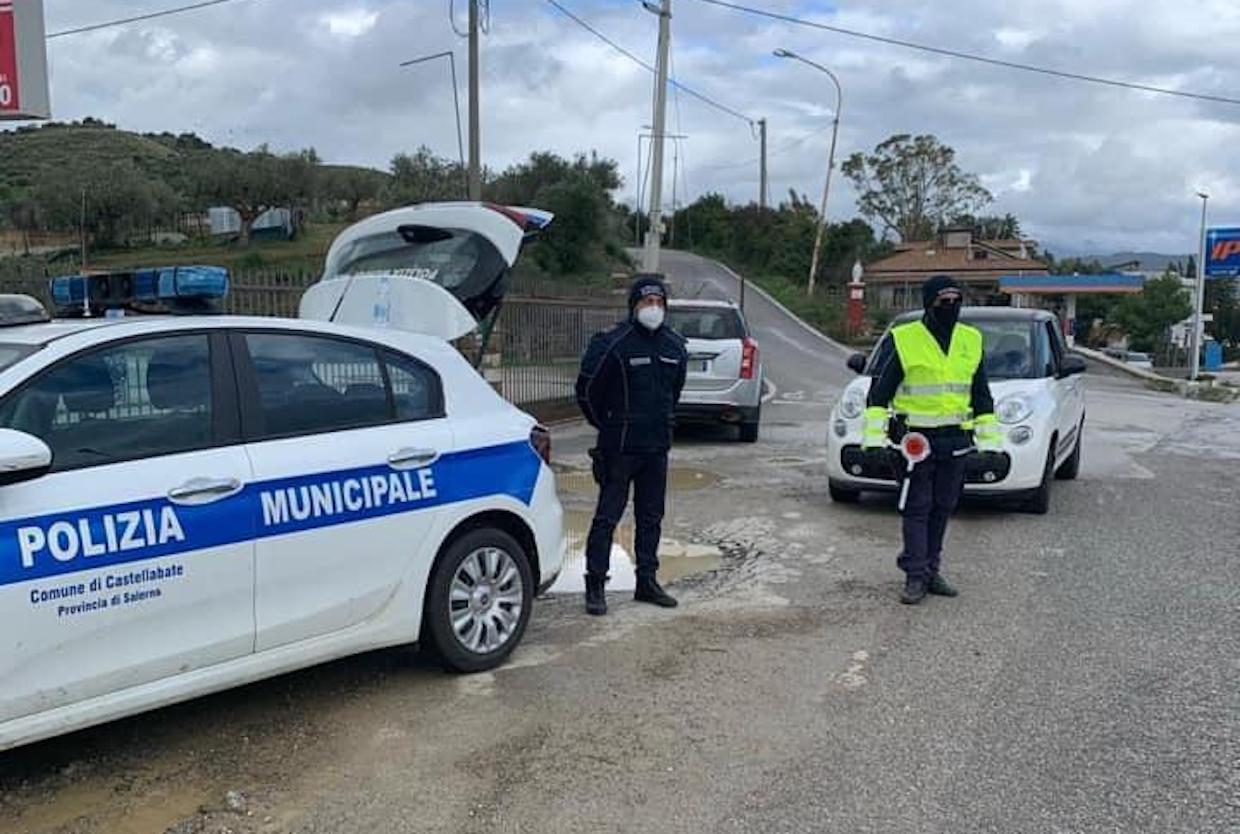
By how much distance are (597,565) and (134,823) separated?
2.95 metres

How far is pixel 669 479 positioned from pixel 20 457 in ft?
25.6

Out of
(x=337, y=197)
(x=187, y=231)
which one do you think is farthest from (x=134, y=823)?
(x=337, y=197)

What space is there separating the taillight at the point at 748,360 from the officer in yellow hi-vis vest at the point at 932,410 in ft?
21.5

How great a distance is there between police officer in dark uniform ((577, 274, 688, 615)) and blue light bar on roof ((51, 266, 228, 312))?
1972 millimetres

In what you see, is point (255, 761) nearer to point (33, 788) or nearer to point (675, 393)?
point (33, 788)

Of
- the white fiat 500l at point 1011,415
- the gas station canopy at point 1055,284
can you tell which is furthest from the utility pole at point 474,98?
the gas station canopy at point 1055,284

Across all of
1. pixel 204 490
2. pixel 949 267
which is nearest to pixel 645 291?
pixel 204 490

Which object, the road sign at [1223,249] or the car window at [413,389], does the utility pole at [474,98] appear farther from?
the road sign at [1223,249]

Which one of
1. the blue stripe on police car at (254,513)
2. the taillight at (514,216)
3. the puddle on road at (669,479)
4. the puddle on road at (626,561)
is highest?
the taillight at (514,216)

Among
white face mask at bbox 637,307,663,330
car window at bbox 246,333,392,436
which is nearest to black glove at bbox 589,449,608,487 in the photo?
white face mask at bbox 637,307,663,330

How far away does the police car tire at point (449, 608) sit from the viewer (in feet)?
15.9

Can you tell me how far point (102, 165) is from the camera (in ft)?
155

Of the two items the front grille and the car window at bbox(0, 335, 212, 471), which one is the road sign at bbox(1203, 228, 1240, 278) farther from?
the car window at bbox(0, 335, 212, 471)

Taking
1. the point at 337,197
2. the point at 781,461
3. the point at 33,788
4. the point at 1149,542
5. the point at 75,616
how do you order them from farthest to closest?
the point at 337,197 < the point at 781,461 < the point at 1149,542 < the point at 33,788 < the point at 75,616
